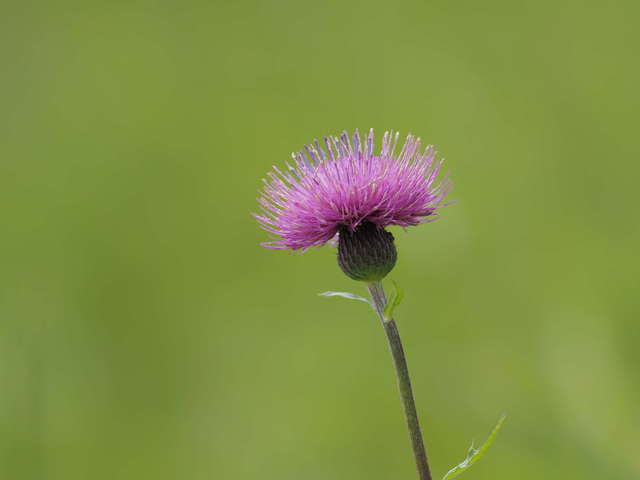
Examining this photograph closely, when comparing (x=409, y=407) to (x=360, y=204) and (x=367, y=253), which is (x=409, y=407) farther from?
(x=360, y=204)

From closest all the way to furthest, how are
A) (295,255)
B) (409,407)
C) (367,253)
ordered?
1. (409,407)
2. (367,253)
3. (295,255)

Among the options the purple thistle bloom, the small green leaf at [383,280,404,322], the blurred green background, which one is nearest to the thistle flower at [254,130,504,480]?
the purple thistle bloom

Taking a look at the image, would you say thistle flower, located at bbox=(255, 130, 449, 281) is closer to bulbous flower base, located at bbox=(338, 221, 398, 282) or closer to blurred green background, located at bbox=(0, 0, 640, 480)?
bulbous flower base, located at bbox=(338, 221, 398, 282)

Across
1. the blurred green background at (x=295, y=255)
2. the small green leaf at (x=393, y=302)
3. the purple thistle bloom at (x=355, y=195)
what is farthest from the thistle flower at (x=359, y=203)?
the blurred green background at (x=295, y=255)

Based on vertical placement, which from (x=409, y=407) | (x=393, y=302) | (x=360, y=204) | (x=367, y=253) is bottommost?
(x=409, y=407)

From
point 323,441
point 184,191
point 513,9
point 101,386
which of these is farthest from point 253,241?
point 513,9

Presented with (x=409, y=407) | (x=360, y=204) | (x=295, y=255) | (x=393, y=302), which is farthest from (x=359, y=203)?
(x=295, y=255)

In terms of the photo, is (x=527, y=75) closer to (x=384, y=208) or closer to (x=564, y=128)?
(x=564, y=128)
